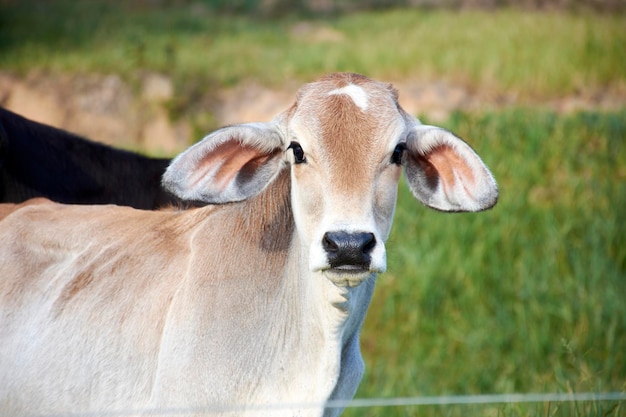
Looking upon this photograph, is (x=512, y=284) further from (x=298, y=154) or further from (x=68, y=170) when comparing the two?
(x=298, y=154)

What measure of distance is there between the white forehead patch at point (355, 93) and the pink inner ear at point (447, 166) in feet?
1.10

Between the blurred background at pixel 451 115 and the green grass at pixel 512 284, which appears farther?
the blurred background at pixel 451 115

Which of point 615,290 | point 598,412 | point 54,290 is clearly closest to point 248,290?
point 54,290

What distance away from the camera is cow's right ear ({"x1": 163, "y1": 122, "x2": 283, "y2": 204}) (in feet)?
10.4

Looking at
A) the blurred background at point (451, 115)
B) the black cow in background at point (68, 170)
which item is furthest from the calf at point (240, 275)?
the black cow in background at point (68, 170)

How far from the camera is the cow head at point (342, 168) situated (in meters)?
2.83

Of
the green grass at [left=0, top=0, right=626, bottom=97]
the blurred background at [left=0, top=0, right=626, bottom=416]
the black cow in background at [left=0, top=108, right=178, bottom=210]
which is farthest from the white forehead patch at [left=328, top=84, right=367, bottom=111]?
the green grass at [left=0, top=0, right=626, bottom=97]

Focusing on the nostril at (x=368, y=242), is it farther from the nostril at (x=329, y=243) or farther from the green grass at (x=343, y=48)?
the green grass at (x=343, y=48)

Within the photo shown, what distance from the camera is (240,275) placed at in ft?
10.4

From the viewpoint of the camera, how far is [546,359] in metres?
7.20

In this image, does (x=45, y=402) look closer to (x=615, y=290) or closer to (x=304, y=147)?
(x=304, y=147)

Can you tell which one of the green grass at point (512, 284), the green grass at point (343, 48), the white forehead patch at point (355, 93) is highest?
the green grass at point (343, 48)

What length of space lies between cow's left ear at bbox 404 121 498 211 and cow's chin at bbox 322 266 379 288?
1.89 feet

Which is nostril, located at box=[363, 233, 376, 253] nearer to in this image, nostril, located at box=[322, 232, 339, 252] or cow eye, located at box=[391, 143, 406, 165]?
nostril, located at box=[322, 232, 339, 252]
